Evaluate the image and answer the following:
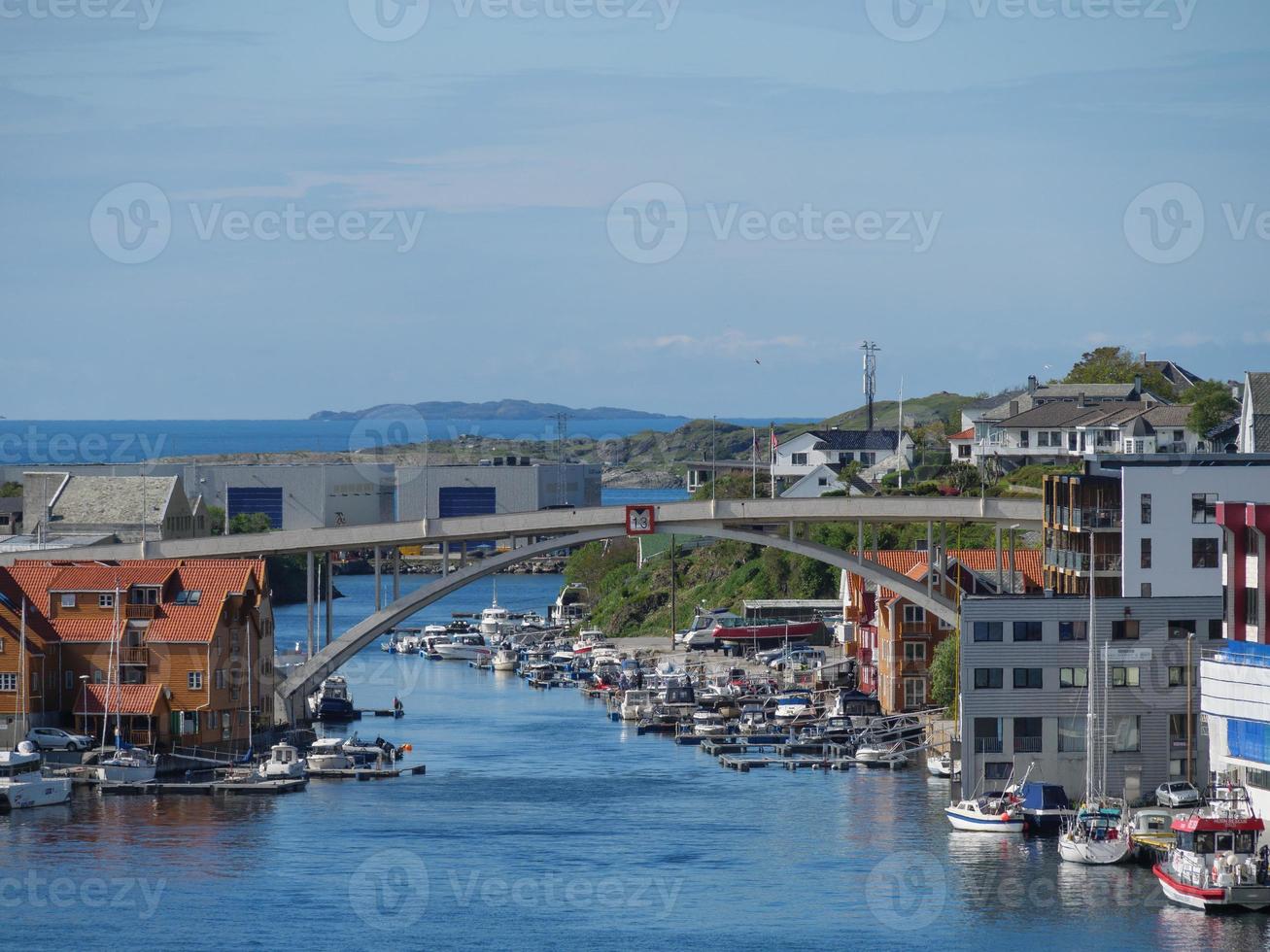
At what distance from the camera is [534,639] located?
11269 centimetres

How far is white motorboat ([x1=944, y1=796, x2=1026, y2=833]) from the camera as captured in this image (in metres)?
56.5

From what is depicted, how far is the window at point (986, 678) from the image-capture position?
5866 cm

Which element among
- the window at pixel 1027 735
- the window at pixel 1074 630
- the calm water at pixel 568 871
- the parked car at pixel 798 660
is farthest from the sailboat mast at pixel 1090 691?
the parked car at pixel 798 660

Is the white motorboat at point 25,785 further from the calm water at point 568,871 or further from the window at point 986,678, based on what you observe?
the window at point 986,678

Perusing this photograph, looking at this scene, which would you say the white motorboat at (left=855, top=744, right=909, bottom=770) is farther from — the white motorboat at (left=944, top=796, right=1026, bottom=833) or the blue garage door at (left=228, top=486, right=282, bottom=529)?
the blue garage door at (left=228, top=486, right=282, bottom=529)

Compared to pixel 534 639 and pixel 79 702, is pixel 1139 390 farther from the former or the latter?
pixel 79 702

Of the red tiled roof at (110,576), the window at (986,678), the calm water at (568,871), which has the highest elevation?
the red tiled roof at (110,576)

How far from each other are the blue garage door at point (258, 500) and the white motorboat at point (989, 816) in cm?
8725

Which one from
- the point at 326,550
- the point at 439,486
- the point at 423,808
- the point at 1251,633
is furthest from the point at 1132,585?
the point at 439,486

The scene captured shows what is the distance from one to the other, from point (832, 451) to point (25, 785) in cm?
8030

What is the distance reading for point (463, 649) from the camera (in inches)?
4363

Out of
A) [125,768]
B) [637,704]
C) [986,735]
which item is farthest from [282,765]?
[986,735]

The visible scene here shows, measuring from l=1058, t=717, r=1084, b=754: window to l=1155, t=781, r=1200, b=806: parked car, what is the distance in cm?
233

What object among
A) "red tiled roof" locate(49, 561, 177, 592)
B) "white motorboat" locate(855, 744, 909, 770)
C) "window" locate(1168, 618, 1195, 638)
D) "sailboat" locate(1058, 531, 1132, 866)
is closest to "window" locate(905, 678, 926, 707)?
"white motorboat" locate(855, 744, 909, 770)
